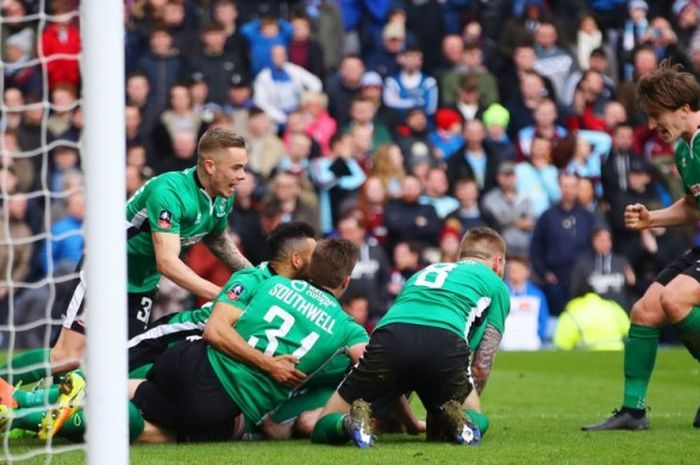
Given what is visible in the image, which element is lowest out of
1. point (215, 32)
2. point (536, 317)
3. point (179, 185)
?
point (536, 317)

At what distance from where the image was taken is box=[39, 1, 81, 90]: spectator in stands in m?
15.1

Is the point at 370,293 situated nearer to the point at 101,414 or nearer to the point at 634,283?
the point at 634,283

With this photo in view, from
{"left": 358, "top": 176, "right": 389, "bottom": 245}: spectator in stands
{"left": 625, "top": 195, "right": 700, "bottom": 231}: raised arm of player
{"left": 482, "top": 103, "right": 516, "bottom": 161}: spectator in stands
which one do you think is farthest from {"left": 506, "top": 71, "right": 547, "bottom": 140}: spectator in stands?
{"left": 625, "top": 195, "right": 700, "bottom": 231}: raised arm of player

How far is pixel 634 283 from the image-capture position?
17.4 meters

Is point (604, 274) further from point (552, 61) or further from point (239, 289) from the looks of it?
point (239, 289)

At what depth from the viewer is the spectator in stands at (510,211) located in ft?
58.3

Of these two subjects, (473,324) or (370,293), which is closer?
(473,324)

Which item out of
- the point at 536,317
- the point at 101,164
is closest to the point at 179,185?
the point at 101,164

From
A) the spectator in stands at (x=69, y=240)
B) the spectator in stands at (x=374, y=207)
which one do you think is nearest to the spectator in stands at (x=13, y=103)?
the spectator in stands at (x=69, y=240)

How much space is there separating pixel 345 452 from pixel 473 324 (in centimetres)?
118

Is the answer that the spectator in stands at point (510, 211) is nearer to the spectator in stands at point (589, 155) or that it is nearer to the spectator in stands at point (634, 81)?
the spectator in stands at point (589, 155)

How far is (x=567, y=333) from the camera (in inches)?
661

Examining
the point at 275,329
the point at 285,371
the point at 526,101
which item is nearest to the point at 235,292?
the point at 275,329

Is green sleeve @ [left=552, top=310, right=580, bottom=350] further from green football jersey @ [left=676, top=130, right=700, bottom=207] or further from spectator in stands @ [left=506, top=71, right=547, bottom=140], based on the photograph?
green football jersey @ [left=676, top=130, right=700, bottom=207]
